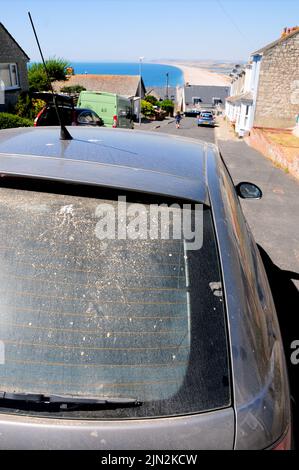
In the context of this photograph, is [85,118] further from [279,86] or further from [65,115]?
[279,86]

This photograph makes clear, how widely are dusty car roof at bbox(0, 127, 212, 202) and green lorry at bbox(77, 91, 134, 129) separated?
19164mm

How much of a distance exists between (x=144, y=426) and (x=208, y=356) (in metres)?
0.30

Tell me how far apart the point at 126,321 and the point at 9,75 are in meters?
27.3

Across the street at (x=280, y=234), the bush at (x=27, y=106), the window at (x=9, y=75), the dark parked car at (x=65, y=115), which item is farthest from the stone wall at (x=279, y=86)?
the window at (x=9, y=75)

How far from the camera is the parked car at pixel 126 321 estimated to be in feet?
3.89

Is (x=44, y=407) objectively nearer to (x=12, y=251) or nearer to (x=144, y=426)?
(x=144, y=426)

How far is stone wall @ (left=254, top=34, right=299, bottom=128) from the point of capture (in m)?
26.4

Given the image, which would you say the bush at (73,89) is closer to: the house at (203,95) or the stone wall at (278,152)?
the stone wall at (278,152)

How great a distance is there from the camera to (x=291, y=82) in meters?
26.8

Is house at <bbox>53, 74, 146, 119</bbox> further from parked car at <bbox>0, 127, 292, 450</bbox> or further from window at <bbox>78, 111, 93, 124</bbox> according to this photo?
parked car at <bbox>0, 127, 292, 450</bbox>

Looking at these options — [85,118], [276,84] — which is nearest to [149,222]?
[85,118]

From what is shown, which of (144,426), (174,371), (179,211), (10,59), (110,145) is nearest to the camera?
(144,426)

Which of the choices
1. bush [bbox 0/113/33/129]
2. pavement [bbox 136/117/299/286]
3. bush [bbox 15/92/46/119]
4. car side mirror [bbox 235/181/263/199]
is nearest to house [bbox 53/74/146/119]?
bush [bbox 15/92/46/119]

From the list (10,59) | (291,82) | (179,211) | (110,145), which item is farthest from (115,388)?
(291,82)
